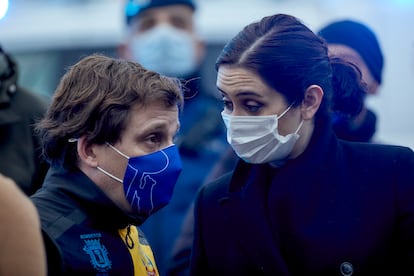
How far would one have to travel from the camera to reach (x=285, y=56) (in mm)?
3107

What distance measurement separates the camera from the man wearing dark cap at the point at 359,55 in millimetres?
3732

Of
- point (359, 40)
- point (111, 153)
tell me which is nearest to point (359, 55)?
point (359, 40)

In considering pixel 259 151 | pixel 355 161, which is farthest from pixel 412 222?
pixel 259 151

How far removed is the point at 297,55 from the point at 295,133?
0.27 m

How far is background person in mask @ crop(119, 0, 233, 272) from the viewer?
14.1 ft

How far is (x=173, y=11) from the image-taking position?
5.12 m

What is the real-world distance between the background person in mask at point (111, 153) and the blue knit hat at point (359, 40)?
117 centimetres

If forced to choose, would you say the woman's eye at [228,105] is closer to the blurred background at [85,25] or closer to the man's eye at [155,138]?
the man's eye at [155,138]

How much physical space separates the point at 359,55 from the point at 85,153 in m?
1.50

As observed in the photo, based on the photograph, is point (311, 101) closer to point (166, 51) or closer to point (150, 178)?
point (150, 178)

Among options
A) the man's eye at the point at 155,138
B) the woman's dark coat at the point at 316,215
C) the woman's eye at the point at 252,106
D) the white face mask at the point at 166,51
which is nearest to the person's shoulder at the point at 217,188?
the woman's dark coat at the point at 316,215

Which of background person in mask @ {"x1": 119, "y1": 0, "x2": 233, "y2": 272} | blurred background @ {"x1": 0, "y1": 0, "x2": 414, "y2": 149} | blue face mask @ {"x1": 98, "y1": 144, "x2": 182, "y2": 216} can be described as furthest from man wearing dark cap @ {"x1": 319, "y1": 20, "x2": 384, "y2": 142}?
blurred background @ {"x1": 0, "y1": 0, "x2": 414, "y2": 149}

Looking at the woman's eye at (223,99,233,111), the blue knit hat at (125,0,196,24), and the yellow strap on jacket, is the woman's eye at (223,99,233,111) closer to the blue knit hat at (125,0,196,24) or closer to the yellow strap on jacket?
the yellow strap on jacket

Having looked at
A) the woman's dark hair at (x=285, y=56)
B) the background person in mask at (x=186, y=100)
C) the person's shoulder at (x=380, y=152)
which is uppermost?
the woman's dark hair at (x=285, y=56)
